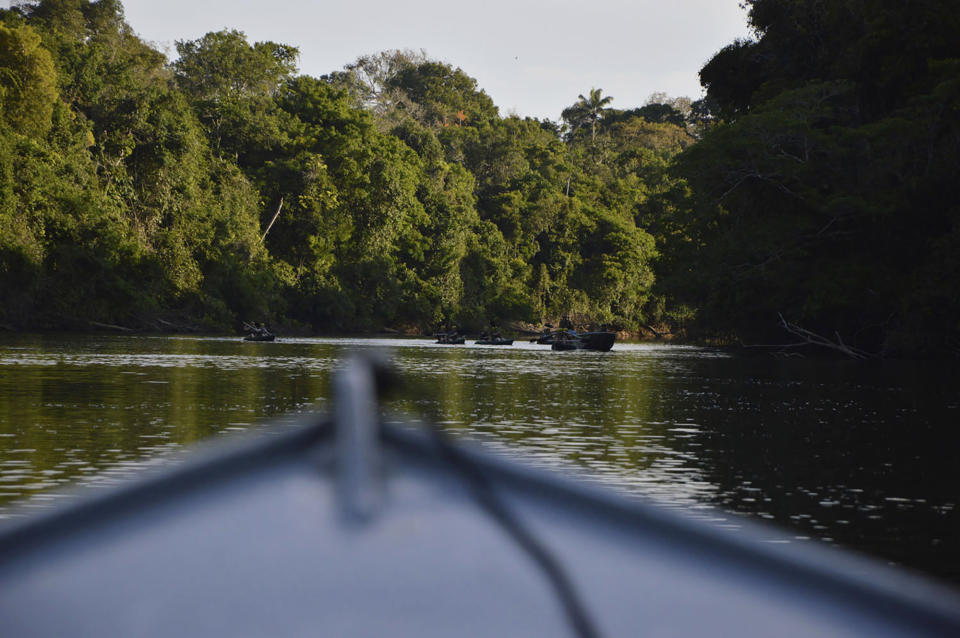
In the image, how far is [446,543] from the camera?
187cm

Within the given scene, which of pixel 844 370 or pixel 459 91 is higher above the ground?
pixel 459 91

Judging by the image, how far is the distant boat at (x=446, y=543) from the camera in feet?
4.89

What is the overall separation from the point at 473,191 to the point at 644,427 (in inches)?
3415

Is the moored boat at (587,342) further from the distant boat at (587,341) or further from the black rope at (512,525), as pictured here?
the black rope at (512,525)

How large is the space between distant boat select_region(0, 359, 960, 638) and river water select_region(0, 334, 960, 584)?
0.16 meters

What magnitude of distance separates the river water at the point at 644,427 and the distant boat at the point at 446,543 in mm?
161

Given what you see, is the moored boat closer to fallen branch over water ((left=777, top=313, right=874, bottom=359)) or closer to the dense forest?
the dense forest

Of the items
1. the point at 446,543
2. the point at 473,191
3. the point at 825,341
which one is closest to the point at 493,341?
the point at 825,341

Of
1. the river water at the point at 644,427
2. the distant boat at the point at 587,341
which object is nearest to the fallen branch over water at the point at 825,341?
the river water at the point at 644,427

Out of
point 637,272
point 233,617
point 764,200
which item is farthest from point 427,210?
point 233,617

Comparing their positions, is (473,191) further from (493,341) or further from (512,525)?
(512,525)

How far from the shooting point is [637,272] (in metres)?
99.6

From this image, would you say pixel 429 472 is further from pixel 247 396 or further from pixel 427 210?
pixel 427 210

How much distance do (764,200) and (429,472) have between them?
136ft
